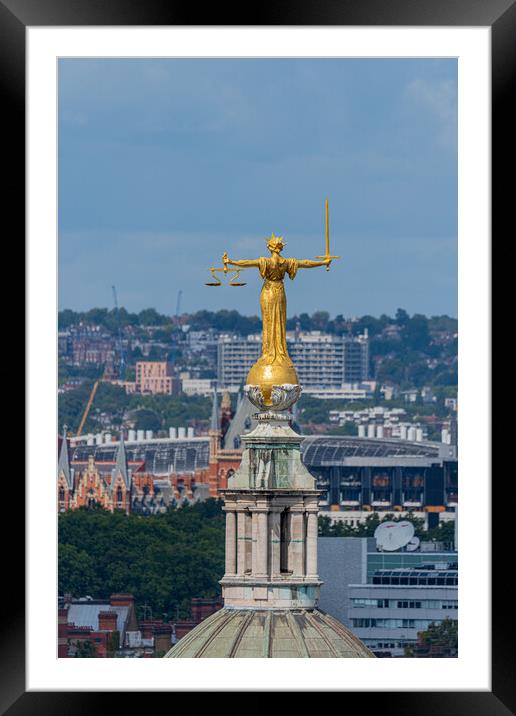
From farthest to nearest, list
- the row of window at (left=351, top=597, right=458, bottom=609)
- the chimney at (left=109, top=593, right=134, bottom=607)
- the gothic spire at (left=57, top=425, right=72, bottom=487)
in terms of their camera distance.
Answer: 1. the gothic spire at (left=57, top=425, right=72, bottom=487)
2. the row of window at (left=351, top=597, right=458, bottom=609)
3. the chimney at (left=109, top=593, right=134, bottom=607)

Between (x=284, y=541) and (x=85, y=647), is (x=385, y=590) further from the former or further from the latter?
(x=284, y=541)

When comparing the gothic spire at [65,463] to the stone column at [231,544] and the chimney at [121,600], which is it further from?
the stone column at [231,544]

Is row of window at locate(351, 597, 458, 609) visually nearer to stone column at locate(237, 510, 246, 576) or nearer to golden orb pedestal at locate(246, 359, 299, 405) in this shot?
stone column at locate(237, 510, 246, 576)

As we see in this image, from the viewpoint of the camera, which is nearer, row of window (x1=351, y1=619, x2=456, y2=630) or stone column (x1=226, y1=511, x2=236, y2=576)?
stone column (x1=226, y1=511, x2=236, y2=576)

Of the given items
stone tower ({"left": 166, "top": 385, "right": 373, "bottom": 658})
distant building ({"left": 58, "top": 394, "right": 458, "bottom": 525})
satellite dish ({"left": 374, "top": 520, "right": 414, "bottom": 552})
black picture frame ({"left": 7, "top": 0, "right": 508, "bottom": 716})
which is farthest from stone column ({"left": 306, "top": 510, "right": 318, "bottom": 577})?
distant building ({"left": 58, "top": 394, "right": 458, "bottom": 525})
